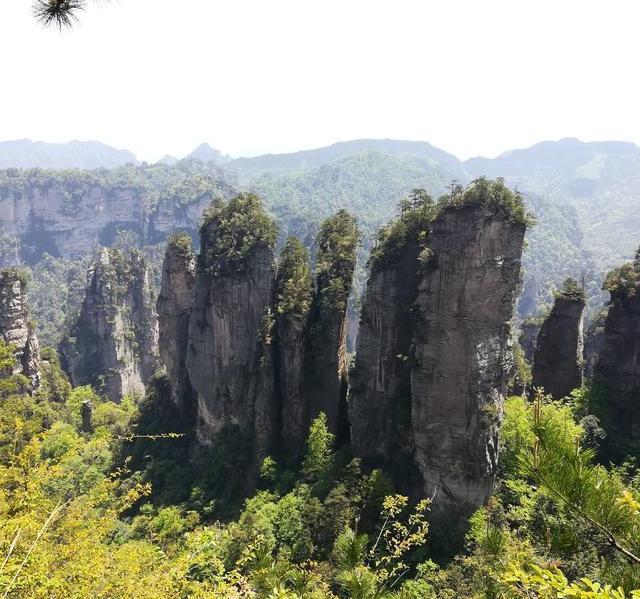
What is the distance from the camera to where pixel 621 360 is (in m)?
28.2

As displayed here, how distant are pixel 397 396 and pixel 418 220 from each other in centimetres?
1035

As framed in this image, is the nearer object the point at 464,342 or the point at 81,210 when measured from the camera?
the point at 464,342

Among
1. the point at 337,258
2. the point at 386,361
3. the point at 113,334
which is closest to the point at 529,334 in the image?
the point at 337,258

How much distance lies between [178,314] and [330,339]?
17.8m

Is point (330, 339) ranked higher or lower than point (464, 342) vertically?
lower

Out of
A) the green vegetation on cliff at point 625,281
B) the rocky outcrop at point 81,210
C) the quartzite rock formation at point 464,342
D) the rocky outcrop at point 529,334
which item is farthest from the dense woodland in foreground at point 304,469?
the rocky outcrop at point 81,210

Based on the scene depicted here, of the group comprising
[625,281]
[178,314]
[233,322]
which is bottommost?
[178,314]

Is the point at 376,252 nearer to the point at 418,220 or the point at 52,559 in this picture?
the point at 418,220

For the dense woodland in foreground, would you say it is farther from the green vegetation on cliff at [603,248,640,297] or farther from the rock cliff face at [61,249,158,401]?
the rock cliff face at [61,249,158,401]

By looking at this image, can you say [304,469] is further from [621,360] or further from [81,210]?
[81,210]

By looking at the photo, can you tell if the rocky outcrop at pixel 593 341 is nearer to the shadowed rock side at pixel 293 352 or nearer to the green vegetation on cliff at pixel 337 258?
the green vegetation on cliff at pixel 337 258

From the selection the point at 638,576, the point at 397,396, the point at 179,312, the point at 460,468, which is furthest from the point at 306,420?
the point at 638,576

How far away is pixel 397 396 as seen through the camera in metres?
28.2

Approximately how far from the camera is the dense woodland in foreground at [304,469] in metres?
7.51
